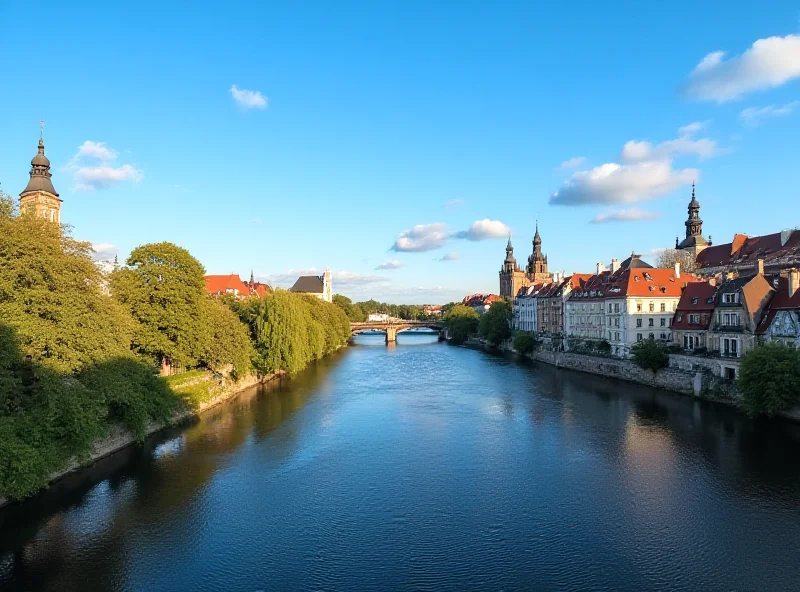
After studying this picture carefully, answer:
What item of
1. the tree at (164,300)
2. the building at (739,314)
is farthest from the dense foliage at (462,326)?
the tree at (164,300)

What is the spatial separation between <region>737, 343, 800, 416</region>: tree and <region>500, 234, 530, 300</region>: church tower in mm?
99463

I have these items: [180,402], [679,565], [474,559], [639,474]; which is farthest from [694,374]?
[180,402]

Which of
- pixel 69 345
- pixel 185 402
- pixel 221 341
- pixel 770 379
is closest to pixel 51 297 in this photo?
pixel 69 345

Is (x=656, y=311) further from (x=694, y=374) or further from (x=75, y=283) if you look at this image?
(x=75, y=283)

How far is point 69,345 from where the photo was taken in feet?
71.4

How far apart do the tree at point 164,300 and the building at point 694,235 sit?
7085cm

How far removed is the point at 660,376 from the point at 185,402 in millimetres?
34445

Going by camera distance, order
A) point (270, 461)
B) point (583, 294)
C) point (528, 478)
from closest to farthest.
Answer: point (528, 478) → point (270, 461) → point (583, 294)

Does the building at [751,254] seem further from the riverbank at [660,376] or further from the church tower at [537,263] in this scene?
the church tower at [537,263]

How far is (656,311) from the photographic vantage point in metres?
49.4

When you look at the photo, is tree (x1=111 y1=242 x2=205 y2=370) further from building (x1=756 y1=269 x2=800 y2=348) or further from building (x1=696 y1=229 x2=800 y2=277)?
building (x1=696 y1=229 x2=800 y2=277)

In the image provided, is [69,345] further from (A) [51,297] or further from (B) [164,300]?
(B) [164,300]

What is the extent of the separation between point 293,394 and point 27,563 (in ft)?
90.0

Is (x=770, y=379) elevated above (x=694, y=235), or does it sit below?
below
